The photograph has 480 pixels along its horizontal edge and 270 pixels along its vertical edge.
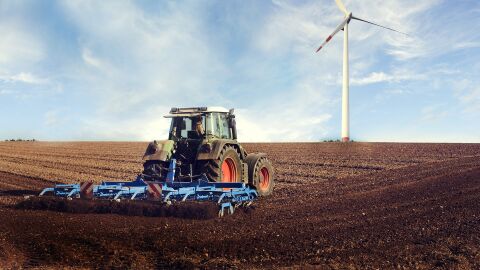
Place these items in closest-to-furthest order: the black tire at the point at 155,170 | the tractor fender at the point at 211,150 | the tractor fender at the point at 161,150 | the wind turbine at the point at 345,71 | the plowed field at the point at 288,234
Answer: the plowed field at the point at 288,234, the tractor fender at the point at 211,150, the tractor fender at the point at 161,150, the black tire at the point at 155,170, the wind turbine at the point at 345,71

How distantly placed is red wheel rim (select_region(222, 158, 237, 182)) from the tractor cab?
0.67 meters

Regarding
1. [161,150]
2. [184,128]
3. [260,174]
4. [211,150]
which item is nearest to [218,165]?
[211,150]

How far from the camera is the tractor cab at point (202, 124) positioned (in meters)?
12.3

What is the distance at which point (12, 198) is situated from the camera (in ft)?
43.4

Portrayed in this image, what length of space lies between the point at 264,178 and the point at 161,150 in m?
3.41

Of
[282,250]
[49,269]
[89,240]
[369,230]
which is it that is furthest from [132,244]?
[369,230]

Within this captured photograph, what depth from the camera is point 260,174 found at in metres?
13.8

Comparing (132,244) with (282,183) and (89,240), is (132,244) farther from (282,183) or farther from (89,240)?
(282,183)

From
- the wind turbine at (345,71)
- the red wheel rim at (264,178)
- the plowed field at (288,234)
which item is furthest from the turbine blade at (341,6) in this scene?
the red wheel rim at (264,178)

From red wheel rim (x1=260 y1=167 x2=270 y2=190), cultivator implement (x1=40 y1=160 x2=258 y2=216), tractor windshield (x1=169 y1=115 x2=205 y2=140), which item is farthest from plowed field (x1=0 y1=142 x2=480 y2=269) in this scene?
tractor windshield (x1=169 y1=115 x2=205 y2=140)

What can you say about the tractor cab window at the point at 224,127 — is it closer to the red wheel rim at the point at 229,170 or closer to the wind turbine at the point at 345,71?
the red wheel rim at the point at 229,170

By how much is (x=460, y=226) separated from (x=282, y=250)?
394 cm

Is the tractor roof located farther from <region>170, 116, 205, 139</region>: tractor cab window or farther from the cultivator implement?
the cultivator implement

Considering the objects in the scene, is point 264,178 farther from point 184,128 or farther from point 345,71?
point 345,71
